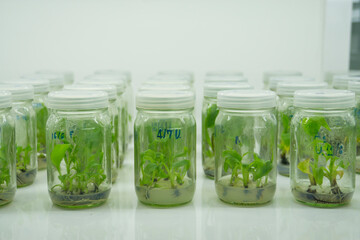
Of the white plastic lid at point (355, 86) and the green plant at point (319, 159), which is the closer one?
the green plant at point (319, 159)

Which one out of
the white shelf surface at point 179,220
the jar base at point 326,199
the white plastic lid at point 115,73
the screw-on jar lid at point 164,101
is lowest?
the white shelf surface at point 179,220

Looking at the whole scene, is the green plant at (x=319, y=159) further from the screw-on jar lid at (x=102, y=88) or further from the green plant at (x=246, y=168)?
the screw-on jar lid at (x=102, y=88)

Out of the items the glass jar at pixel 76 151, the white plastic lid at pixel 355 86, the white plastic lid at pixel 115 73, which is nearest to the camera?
the glass jar at pixel 76 151

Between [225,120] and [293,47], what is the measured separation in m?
1.07

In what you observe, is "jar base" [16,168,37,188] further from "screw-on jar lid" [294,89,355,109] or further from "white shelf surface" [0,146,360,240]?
"screw-on jar lid" [294,89,355,109]

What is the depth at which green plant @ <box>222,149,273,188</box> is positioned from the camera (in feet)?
3.49

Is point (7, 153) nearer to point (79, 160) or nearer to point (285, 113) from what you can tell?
point (79, 160)

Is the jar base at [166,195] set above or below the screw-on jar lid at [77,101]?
below

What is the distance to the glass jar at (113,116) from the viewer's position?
123cm

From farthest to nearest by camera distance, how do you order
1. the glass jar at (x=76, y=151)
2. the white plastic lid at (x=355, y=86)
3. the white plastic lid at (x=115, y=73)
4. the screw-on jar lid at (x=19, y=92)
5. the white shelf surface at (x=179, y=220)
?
the white plastic lid at (x=115, y=73), the white plastic lid at (x=355, y=86), the screw-on jar lid at (x=19, y=92), the glass jar at (x=76, y=151), the white shelf surface at (x=179, y=220)

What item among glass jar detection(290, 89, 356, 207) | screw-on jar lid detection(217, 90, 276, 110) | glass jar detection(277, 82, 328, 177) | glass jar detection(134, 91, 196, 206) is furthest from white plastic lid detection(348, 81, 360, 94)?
glass jar detection(134, 91, 196, 206)

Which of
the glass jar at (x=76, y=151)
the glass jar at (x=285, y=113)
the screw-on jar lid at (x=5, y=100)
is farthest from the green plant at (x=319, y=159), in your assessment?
the screw-on jar lid at (x=5, y=100)

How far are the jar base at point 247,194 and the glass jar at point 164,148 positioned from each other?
3.1 inches

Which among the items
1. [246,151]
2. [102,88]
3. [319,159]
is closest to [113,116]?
[102,88]
